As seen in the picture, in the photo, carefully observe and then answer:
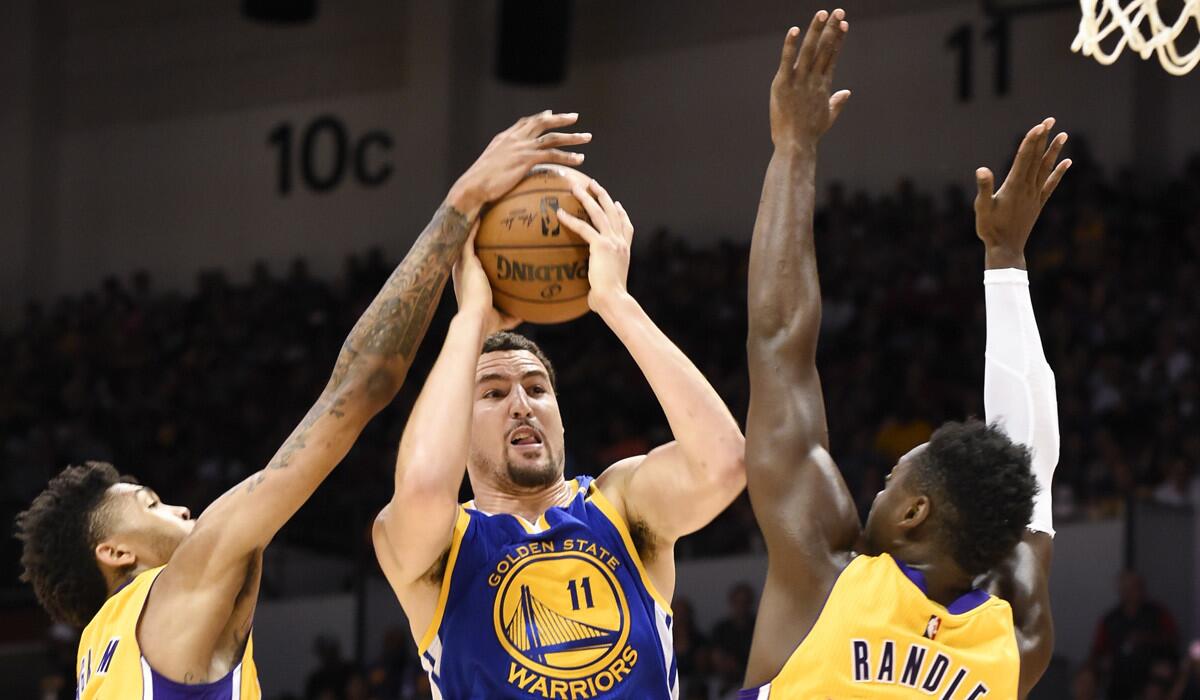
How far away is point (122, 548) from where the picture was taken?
417 cm

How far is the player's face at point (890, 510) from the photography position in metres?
3.24

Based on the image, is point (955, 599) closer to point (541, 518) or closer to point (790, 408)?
point (790, 408)

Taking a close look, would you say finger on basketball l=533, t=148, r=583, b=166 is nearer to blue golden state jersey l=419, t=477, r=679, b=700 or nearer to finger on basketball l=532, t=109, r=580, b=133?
finger on basketball l=532, t=109, r=580, b=133

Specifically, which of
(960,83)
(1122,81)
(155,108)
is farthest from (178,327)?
(1122,81)

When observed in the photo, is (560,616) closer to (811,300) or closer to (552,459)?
(552,459)

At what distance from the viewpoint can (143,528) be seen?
4.18m

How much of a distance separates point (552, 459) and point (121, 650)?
111cm

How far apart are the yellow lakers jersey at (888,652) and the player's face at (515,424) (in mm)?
1121

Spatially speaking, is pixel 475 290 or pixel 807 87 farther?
pixel 475 290

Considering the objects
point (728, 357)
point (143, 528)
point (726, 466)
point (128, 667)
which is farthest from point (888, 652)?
point (728, 357)

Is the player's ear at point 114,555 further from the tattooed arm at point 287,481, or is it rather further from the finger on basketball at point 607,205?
the finger on basketball at point 607,205

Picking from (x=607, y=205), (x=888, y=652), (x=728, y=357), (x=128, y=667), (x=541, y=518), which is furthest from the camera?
(x=728, y=357)

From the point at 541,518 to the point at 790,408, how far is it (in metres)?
1.07

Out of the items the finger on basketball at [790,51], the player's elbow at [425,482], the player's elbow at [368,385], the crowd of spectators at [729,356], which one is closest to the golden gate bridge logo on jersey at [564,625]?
the player's elbow at [425,482]
